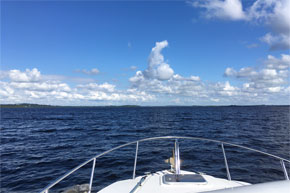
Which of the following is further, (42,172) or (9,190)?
(42,172)

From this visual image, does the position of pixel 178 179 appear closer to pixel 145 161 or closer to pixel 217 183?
pixel 217 183

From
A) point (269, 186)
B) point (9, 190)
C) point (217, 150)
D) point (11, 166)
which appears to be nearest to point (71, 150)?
point (11, 166)

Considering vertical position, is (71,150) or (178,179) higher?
(178,179)

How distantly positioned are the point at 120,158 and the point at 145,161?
1.84 metres

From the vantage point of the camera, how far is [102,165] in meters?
10.2

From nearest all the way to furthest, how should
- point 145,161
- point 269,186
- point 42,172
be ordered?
point 269,186
point 42,172
point 145,161

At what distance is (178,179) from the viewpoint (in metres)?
3.47

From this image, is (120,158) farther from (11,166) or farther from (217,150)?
(217,150)

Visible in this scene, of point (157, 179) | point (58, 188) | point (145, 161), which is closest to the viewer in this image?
point (157, 179)

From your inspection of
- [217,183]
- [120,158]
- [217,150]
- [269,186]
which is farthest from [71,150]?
[269,186]

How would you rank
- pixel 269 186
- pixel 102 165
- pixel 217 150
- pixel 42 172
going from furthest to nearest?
pixel 217 150 → pixel 102 165 → pixel 42 172 → pixel 269 186

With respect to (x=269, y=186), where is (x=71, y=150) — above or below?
below

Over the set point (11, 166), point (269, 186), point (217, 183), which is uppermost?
point (269, 186)

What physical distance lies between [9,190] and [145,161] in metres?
7.42
